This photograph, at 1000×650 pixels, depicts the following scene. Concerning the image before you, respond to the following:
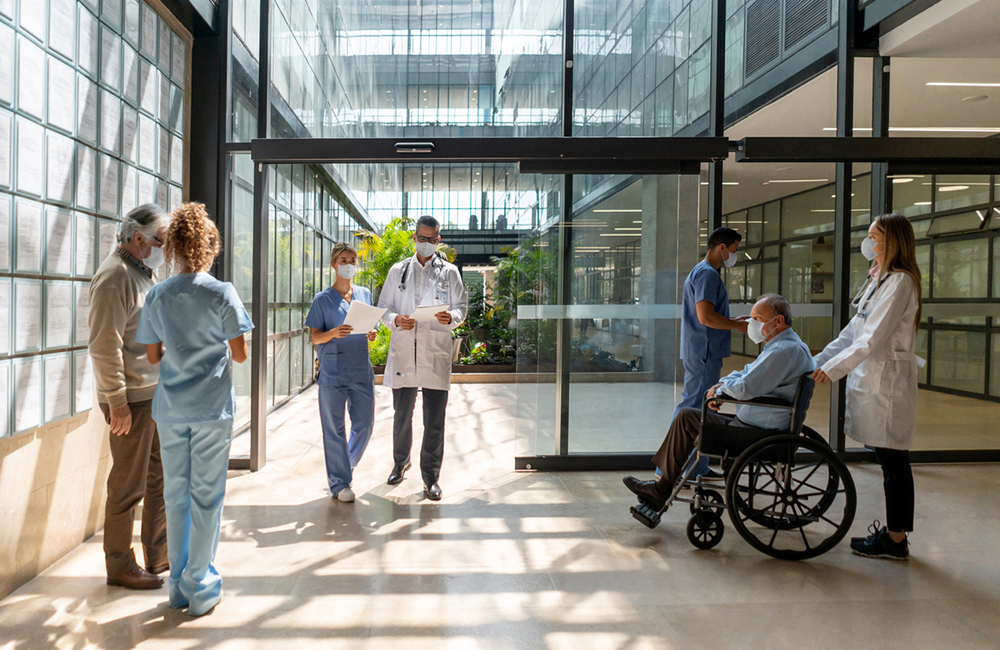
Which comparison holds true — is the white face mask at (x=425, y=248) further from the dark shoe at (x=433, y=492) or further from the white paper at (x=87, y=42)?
the white paper at (x=87, y=42)

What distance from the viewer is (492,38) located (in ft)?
16.1

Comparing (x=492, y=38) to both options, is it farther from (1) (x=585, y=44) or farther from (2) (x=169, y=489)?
(2) (x=169, y=489)

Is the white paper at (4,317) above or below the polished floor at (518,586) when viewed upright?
above

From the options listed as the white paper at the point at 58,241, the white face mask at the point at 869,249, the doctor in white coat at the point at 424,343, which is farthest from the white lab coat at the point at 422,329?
the white face mask at the point at 869,249

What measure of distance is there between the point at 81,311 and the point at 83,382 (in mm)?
350

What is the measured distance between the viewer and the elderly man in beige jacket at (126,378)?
97.1 inches

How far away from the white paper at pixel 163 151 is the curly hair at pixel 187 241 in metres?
1.77

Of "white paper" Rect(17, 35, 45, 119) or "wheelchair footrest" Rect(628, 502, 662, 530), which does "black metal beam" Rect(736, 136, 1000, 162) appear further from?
"white paper" Rect(17, 35, 45, 119)

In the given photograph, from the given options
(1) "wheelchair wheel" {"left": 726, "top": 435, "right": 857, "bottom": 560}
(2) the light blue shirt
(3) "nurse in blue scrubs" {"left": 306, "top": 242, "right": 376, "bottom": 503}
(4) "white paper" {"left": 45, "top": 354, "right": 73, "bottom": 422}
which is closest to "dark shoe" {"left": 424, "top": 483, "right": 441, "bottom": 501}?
(3) "nurse in blue scrubs" {"left": 306, "top": 242, "right": 376, "bottom": 503}

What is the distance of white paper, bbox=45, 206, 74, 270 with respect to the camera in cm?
271

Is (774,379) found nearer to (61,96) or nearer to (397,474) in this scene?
(397,474)

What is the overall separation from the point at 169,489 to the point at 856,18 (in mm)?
5537

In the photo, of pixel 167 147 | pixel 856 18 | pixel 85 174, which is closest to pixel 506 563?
pixel 85 174

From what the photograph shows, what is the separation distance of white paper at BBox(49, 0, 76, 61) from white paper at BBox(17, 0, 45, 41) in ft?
0.19
